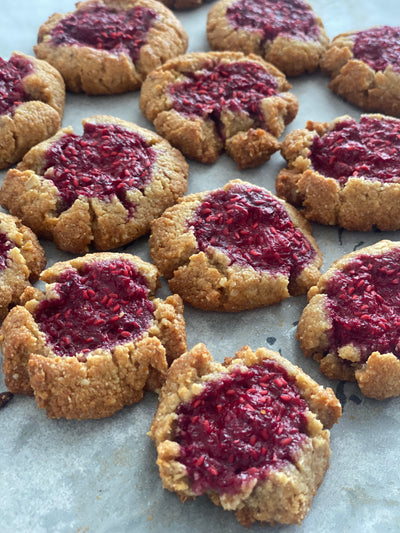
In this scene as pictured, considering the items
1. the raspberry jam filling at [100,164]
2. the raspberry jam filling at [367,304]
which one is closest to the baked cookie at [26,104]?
the raspberry jam filling at [100,164]

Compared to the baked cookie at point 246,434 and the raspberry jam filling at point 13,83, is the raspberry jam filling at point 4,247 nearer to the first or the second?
the raspberry jam filling at point 13,83

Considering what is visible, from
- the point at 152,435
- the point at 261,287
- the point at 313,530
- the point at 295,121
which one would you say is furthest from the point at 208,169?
the point at 313,530

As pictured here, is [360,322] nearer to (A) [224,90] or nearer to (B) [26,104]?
(A) [224,90]

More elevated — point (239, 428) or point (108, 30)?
point (108, 30)

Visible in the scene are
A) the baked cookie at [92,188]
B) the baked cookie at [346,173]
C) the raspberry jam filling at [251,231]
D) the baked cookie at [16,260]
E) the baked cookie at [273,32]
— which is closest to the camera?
the baked cookie at [16,260]

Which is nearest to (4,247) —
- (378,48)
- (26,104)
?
(26,104)

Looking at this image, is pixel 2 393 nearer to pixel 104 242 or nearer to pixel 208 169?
pixel 104 242

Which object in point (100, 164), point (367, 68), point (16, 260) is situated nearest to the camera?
point (16, 260)
